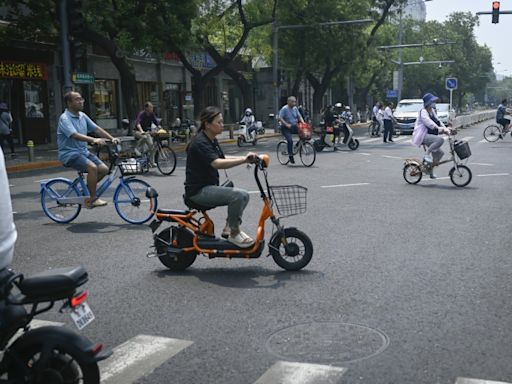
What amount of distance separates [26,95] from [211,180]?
862 inches

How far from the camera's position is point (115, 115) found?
3306 centimetres

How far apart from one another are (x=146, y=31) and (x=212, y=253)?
18.7 meters

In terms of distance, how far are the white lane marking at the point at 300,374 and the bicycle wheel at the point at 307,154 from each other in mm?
13149

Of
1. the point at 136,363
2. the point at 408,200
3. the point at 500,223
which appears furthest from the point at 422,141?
the point at 136,363

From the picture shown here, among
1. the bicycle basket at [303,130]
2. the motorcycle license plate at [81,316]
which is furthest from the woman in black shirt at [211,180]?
the bicycle basket at [303,130]

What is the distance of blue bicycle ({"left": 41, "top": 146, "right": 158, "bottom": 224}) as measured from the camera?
9273 millimetres

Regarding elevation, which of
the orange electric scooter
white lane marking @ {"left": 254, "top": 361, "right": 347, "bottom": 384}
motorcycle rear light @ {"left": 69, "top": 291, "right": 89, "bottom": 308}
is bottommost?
white lane marking @ {"left": 254, "top": 361, "right": 347, "bottom": 384}

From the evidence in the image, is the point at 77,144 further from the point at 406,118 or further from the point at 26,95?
the point at 406,118

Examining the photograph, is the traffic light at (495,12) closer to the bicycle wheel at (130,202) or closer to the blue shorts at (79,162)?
the bicycle wheel at (130,202)

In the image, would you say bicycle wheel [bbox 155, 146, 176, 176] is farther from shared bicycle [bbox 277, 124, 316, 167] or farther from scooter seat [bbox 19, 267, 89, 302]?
scooter seat [bbox 19, 267, 89, 302]

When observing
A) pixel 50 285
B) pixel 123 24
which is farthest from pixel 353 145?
pixel 50 285

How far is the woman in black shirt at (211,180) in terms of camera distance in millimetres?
6281

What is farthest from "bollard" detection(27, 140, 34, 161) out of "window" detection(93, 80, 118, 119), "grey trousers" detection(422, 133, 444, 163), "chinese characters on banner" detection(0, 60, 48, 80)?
"window" detection(93, 80, 118, 119)

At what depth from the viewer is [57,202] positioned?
937cm
